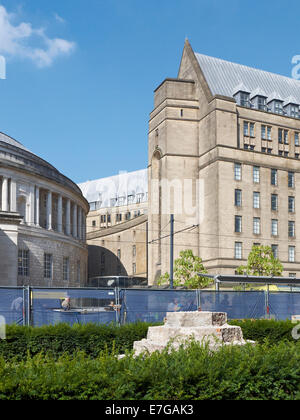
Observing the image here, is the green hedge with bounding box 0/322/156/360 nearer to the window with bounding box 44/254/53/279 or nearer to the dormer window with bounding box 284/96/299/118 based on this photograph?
the window with bounding box 44/254/53/279

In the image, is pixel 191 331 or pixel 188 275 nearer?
pixel 191 331

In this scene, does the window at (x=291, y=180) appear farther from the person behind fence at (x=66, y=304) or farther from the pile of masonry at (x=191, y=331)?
the pile of masonry at (x=191, y=331)

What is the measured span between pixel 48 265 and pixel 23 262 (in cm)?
547

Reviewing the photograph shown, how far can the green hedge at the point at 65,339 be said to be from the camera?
1719 centimetres

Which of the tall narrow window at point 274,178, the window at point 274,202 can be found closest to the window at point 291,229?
the window at point 274,202

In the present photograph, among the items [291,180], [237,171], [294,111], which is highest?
[294,111]

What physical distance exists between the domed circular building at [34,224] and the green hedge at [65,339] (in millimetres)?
34939

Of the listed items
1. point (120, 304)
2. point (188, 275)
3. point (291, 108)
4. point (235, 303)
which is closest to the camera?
point (120, 304)

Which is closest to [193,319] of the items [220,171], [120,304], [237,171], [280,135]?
[120,304]

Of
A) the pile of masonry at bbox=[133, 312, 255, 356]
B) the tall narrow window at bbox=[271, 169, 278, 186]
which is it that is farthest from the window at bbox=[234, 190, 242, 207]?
the pile of masonry at bbox=[133, 312, 255, 356]

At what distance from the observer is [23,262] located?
56.2 metres

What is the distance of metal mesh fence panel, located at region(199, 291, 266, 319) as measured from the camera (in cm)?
2408

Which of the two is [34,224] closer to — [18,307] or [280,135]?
[280,135]

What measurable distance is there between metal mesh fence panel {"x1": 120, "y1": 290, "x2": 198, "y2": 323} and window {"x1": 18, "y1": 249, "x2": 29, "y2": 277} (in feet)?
114
